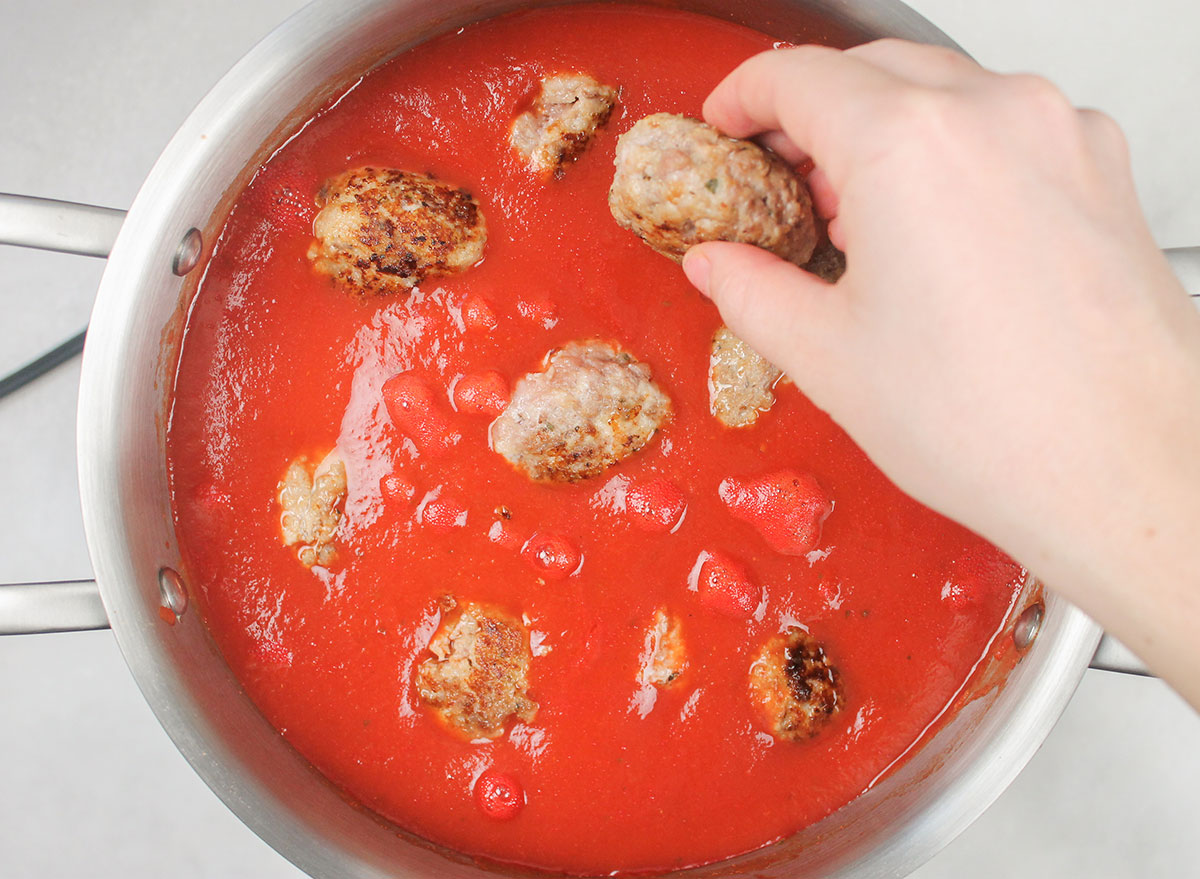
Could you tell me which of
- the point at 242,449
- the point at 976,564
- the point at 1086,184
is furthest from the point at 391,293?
the point at 976,564

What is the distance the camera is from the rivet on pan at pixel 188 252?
2111 mm

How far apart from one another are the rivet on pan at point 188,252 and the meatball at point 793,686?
5.48 ft

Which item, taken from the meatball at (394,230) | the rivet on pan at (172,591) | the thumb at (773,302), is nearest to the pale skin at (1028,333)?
the thumb at (773,302)

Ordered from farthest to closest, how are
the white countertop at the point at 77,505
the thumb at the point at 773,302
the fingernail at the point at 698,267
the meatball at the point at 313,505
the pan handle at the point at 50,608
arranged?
the white countertop at the point at 77,505, the meatball at the point at 313,505, the pan handle at the point at 50,608, the fingernail at the point at 698,267, the thumb at the point at 773,302

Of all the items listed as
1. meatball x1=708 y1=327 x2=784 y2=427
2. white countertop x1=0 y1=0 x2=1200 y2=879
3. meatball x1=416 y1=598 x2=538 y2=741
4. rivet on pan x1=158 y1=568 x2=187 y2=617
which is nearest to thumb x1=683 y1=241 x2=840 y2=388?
meatball x1=708 y1=327 x2=784 y2=427

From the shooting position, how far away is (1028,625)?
2.38 m

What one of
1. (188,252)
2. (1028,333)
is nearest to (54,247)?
(188,252)

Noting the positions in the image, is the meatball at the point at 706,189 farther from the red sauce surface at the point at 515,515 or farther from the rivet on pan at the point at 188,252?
the rivet on pan at the point at 188,252

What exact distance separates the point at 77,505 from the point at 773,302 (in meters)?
2.46

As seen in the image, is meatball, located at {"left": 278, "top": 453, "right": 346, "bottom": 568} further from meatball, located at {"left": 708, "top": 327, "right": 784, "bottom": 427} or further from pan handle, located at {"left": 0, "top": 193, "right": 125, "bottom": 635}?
meatball, located at {"left": 708, "top": 327, "right": 784, "bottom": 427}

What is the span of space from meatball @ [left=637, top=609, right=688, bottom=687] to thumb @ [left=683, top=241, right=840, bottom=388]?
2.68ft

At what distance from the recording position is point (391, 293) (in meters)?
2.22

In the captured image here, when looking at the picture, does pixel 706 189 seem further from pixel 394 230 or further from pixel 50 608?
pixel 50 608

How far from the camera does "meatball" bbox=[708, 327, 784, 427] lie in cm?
219
